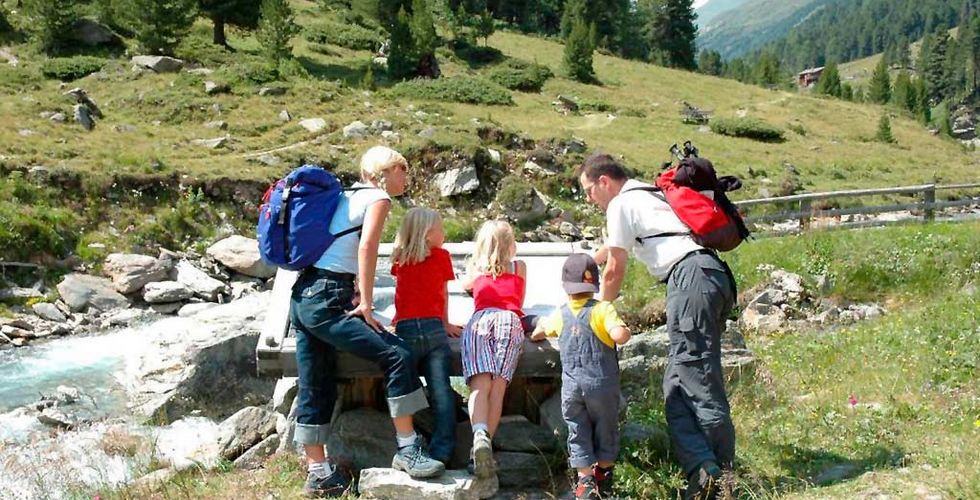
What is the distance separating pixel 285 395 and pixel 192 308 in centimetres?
1072

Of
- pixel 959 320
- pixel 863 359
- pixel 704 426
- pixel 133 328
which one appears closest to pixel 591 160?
pixel 704 426

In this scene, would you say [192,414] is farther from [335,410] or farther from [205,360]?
[335,410]

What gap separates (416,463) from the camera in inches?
207

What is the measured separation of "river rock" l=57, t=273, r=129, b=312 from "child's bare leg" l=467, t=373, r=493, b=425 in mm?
13447

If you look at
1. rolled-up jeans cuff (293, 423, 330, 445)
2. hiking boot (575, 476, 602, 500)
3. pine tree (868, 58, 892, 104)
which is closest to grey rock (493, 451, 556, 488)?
hiking boot (575, 476, 602, 500)

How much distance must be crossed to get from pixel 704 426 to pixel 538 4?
78.6 meters

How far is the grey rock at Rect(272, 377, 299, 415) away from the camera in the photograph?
→ 7031 mm

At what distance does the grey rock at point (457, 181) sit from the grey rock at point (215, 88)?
1102 cm

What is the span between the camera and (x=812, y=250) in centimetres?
1352

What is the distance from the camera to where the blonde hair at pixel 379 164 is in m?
5.50

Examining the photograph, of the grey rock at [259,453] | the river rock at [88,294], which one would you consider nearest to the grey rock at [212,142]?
the river rock at [88,294]

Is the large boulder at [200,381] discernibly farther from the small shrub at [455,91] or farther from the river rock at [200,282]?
the small shrub at [455,91]

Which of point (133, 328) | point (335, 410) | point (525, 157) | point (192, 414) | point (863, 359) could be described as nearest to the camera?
point (335, 410)

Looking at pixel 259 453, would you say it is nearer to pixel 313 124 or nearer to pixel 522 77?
pixel 313 124
